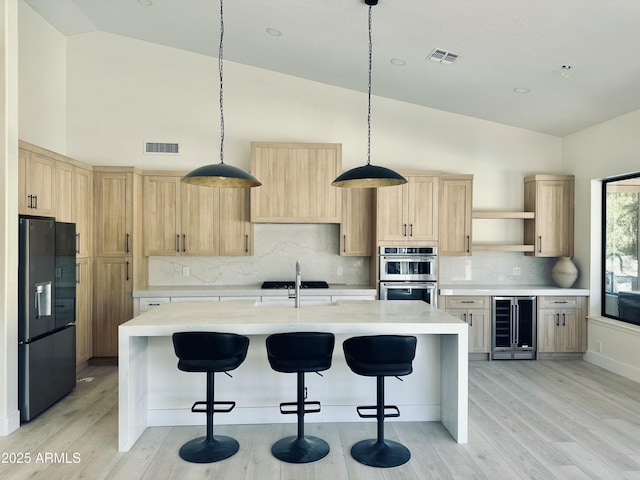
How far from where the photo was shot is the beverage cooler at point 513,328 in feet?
17.7

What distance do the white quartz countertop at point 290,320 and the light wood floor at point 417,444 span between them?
84 centimetres

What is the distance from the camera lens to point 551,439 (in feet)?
10.8

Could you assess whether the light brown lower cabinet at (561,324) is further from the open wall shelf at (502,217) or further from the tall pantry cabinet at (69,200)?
the tall pantry cabinet at (69,200)

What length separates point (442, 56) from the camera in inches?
167

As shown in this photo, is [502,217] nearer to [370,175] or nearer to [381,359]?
[370,175]

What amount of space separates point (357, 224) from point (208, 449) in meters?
3.26

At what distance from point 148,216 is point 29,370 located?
2299mm

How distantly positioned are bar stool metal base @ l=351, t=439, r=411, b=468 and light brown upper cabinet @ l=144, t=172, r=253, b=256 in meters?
3.02

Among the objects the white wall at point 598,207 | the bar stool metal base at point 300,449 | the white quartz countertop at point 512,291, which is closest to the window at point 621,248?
the white wall at point 598,207

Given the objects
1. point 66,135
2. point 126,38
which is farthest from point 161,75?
point 66,135

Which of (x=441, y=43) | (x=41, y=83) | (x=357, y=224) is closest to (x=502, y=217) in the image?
(x=357, y=224)

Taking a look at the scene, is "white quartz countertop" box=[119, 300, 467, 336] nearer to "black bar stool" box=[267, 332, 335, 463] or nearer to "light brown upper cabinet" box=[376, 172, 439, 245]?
"black bar stool" box=[267, 332, 335, 463]

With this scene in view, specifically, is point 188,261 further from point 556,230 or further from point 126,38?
point 556,230

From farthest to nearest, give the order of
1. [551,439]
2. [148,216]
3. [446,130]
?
[446,130] → [148,216] → [551,439]
